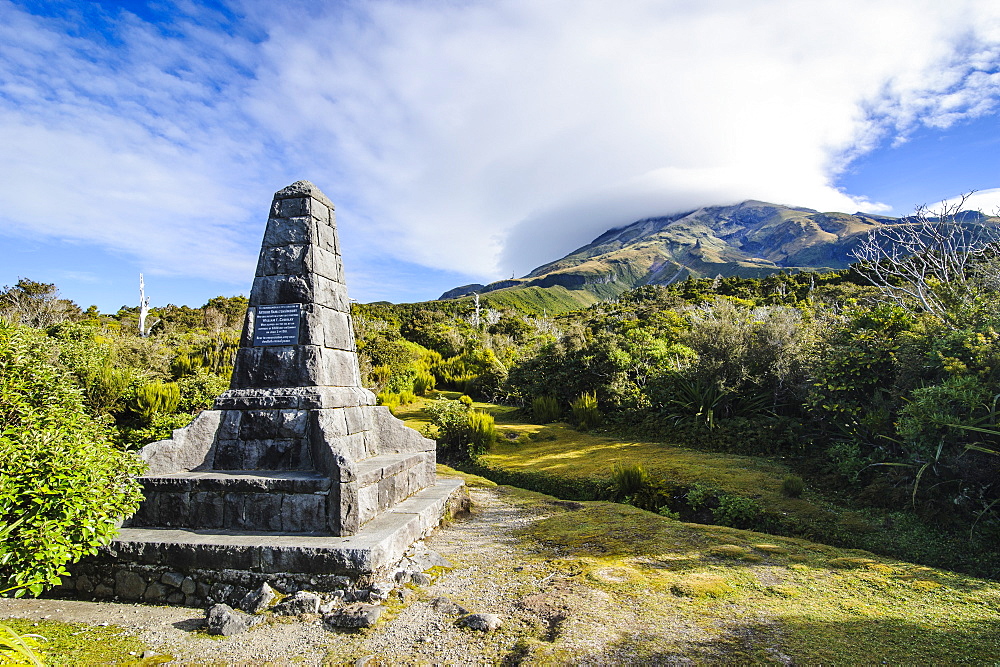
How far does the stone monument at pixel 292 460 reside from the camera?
3896mm

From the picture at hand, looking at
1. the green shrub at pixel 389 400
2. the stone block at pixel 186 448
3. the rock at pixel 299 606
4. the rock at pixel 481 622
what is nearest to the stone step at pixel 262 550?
the rock at pixel 299 606

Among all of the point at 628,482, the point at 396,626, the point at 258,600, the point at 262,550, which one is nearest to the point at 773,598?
the point at 396,626

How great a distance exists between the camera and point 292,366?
5.21 metres

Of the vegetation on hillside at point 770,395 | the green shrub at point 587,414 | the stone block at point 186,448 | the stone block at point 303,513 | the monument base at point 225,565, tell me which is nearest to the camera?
the monument base at point 225,565

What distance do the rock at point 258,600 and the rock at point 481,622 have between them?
4.64 ft

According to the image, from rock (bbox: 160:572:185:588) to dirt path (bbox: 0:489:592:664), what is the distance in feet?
0.56

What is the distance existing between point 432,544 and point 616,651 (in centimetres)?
242

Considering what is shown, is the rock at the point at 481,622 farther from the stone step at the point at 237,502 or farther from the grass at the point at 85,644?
the grass at the point at 85,644

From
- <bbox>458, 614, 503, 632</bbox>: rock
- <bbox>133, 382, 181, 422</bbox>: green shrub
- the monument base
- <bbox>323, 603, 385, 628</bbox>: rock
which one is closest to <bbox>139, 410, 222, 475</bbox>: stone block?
the monument base

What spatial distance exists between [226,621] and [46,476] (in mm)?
1435

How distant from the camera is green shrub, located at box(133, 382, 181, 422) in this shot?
8398 mm

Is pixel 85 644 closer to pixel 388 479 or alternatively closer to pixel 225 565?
pixel 225 565

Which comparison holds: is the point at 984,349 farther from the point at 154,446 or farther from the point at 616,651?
the point at 154,446

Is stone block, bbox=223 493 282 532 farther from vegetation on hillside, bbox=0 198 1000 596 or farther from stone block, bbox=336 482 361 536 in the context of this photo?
vegetation on hillside, bbox=0 198 1000 596
